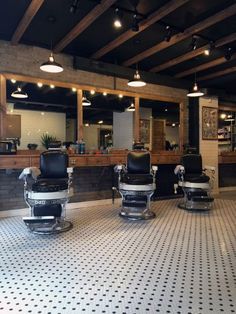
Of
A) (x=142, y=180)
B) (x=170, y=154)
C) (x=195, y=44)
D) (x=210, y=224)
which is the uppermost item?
(x=195, y=44)

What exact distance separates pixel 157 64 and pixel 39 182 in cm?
398

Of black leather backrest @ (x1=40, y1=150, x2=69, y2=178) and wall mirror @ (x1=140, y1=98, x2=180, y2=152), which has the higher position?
wall mirror @ (x1=140, y1=98, x2=180, y2=152)

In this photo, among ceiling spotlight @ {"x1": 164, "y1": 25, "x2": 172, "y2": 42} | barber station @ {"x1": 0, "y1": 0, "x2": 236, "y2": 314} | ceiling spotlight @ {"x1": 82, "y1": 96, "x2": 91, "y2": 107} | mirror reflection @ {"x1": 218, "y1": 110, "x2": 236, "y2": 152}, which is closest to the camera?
barber station @ {"x1": 0, "y1": 0, "x2": 236, "y2": 314}

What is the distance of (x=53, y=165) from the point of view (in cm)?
422

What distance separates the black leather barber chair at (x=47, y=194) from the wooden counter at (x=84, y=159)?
1.81ft

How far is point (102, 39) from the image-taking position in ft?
16.0

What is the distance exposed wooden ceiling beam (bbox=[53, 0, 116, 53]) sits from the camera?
3564mm

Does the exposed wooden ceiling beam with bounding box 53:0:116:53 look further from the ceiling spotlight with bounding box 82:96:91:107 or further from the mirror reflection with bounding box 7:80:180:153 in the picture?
the ceiling spotlight with bounding box 82:96:91:107

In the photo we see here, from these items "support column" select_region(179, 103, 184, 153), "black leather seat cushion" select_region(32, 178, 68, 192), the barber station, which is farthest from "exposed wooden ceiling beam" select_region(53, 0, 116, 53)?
"support column" select_region(179, 103, 184, 153)

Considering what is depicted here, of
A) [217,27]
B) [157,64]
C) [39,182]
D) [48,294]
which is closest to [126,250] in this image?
[48,294]

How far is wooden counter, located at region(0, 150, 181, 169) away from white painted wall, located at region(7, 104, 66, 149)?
31 cm

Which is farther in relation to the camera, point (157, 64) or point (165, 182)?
point (165, 182)

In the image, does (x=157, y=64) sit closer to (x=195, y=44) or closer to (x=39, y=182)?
(x=195, y=44)

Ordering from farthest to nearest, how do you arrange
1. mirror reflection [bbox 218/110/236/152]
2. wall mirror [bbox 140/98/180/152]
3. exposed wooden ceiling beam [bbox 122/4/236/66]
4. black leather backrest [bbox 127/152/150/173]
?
mirror reflection [bbox 218/110/236/152] < wall mirror [bbox 140/98/180/152] < black leather backrest [bbox 127/152/150/173] < exposed wooden ceiling beam [bbox 122/4/236/66]
